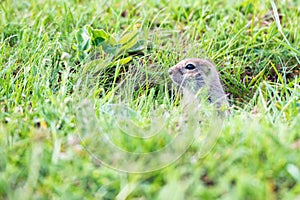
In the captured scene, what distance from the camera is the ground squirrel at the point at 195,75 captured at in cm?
355

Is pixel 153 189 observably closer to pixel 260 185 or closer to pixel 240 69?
pixel 260 185

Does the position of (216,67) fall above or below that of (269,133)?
A: below

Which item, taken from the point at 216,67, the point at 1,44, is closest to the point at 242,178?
the point at 216,67

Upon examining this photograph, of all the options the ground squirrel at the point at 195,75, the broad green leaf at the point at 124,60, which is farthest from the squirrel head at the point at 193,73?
the broad green leaf at the point at 124,60

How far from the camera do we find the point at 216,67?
3.86 m

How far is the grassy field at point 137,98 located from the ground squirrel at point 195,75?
0.09 meters

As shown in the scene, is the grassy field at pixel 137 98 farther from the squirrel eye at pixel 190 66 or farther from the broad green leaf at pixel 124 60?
the squirrel eye at pixel 190 66

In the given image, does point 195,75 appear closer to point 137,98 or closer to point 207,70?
point 207,70

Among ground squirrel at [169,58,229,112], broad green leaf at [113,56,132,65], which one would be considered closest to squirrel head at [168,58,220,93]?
ground squirrel at [169,58,229,112]

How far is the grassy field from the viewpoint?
235 cm

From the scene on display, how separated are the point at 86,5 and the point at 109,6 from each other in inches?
7.0

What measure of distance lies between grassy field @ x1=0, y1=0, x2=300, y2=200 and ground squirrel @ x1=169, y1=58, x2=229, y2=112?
3.7 inches

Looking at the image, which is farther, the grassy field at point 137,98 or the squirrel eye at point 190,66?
the squirrel eye at point 190,66

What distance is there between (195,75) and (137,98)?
0.46 metres
